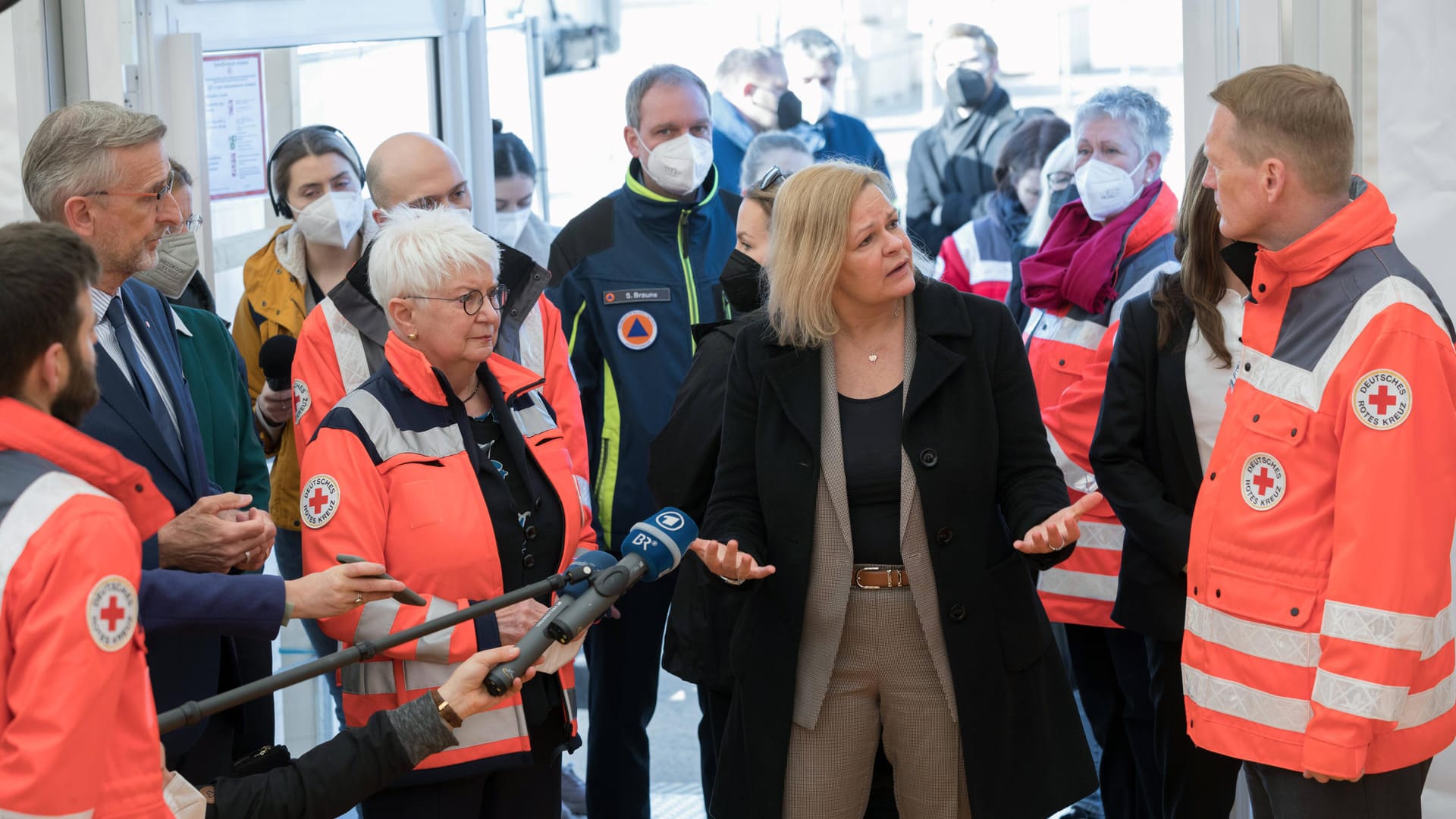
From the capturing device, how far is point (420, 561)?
8.04 ft

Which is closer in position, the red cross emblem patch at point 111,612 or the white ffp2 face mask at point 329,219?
the red cross emblem patch at point 111,612

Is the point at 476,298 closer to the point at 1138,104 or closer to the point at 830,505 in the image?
the point at 830,505

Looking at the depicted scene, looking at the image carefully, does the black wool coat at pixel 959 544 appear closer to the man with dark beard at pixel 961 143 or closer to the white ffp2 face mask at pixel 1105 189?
the white ffp2 face mask at pixel 1105 189

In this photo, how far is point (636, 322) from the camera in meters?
3.62

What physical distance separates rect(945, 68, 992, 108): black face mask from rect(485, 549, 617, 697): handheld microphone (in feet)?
16.3

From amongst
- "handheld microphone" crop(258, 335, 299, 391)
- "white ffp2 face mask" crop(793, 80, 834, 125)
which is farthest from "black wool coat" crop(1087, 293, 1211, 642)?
"white ffp2 face mask" crop(793, 80, 834, 125)

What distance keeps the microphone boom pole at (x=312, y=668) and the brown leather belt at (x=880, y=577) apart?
1.99ft

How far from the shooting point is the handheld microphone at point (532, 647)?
6.17 feet

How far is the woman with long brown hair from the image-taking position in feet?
8.68

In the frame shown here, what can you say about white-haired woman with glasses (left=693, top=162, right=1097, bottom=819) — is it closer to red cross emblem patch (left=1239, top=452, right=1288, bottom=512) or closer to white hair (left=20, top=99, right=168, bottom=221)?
red cross emblem patch (left=1239, top=452, right=1288, bottom=512)

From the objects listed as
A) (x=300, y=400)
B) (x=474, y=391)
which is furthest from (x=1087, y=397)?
(x=300, y=400)

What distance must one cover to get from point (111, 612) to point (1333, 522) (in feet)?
5.36

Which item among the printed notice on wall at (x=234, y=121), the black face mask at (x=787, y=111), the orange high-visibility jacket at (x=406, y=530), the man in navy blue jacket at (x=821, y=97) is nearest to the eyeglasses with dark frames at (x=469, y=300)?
the orange high-visibility jacket at (x=406, y=530)

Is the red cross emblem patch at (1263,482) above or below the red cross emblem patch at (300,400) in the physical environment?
below
